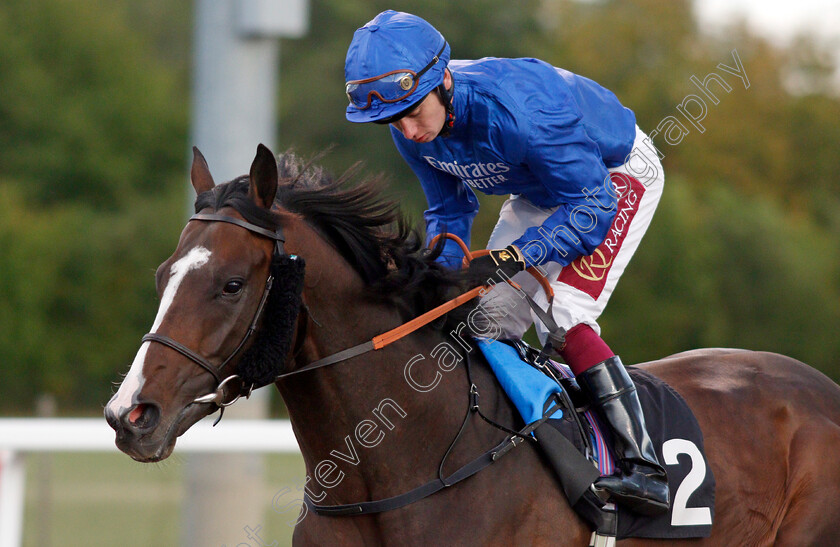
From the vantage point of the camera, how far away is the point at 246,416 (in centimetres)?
572

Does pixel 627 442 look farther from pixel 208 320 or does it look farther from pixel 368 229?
pixel 208 320

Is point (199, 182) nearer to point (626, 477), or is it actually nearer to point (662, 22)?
point (626, 477)

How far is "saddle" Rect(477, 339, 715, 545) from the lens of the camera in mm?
2717

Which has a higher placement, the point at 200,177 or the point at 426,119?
the point at 426,119

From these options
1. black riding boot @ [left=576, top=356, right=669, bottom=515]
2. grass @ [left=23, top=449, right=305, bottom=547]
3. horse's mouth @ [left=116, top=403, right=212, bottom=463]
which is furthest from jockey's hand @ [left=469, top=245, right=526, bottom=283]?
grass @ [left=23, top=449, right=305, bottom=547]

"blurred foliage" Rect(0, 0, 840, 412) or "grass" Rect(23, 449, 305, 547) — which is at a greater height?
"grass" Rect(23, 449, 305, 547)

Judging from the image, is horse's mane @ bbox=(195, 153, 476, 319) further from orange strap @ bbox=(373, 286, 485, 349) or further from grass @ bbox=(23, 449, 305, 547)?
grass @ bbox=(23, 449, 305, 547)

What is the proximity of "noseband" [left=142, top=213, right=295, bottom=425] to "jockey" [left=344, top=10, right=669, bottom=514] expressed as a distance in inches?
18.4

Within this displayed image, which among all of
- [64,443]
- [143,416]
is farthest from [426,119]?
[64,443]

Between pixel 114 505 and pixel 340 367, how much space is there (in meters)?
4.83

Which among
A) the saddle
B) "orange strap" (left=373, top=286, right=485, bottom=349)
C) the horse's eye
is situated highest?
the horse's eye

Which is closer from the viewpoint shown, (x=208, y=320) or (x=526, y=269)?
(x=208, y=320)

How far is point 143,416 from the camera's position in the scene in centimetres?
222

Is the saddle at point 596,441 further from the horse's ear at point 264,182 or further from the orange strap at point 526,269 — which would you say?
the horse's ear at point 264,182
